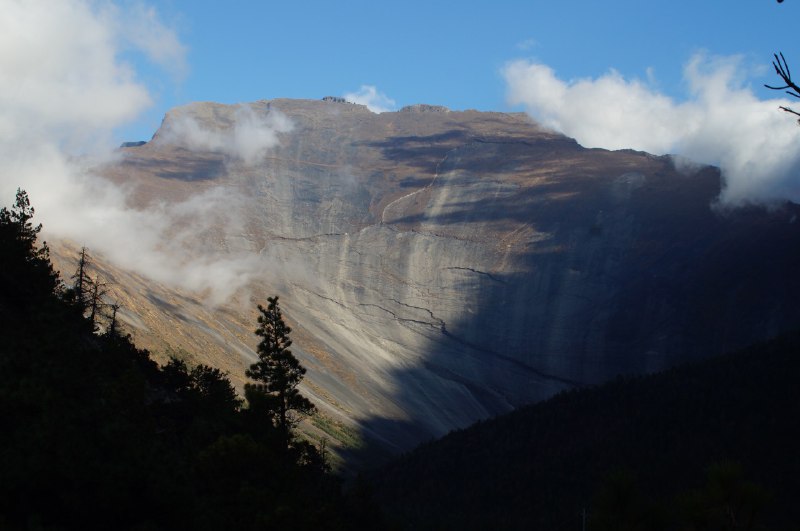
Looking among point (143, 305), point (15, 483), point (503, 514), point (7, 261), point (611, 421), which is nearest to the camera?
point (15, 483)

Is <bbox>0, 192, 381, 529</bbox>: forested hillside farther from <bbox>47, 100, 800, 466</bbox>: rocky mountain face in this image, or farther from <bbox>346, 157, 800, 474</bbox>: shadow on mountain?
<bbox>346, 157, 800, 474</bbox>: shadow on mountain

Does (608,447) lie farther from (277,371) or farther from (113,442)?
(113,442)

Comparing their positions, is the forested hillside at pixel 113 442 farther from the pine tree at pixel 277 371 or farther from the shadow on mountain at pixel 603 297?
the shadow on mountain at pixel 603 297

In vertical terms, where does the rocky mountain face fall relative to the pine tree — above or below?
above

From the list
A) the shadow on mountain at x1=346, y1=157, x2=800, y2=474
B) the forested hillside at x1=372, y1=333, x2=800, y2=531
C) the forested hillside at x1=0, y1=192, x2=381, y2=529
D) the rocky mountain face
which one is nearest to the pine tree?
the forested hillside at x1=0, y1=192, x2=381, y2=529

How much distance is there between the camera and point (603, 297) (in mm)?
172500

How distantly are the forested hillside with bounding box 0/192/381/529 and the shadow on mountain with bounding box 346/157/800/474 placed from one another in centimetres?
10408

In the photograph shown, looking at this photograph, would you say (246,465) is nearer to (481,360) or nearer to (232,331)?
(232,331)

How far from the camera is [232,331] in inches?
5325

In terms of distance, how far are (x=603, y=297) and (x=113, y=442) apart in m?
156

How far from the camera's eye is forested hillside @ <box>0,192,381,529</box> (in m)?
19.5

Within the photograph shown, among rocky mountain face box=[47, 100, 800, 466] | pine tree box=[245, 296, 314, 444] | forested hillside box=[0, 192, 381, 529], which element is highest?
rocky mountain face box=[47, 100, 800, 466]

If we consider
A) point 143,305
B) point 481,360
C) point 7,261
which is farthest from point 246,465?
point 481,360

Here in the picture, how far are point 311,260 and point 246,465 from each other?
145808 mm
